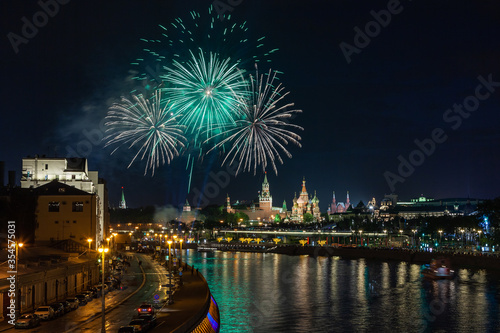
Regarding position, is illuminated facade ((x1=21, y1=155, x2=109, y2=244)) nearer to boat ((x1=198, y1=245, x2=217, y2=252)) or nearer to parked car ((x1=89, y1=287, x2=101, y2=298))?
parked car ((x1=89, y1=287, x2=101, y2=298))

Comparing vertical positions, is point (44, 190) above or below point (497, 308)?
above

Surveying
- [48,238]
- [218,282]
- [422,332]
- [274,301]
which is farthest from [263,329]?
[48,238]

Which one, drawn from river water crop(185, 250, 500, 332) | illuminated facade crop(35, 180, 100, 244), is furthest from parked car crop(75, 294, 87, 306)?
illuminated facade crop(35, 180, 100, 244)

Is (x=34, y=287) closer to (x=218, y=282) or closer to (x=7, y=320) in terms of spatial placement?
(x=7, y=320)

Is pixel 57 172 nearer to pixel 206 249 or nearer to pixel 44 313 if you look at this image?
pixel 44 313

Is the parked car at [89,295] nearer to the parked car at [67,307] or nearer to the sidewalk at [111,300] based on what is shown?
the sidewalk at [111,300]

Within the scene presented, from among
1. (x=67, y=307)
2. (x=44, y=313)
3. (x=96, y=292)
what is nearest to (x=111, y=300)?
(x=96, y=292)
